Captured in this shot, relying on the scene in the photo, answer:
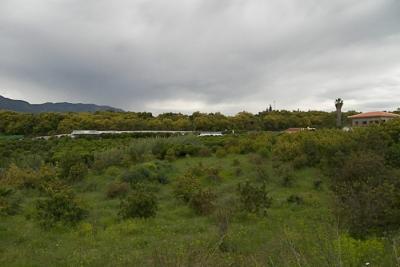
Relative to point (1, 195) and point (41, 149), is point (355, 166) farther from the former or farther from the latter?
point (41, 149)

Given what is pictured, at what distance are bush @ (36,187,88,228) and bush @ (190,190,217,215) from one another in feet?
10.5

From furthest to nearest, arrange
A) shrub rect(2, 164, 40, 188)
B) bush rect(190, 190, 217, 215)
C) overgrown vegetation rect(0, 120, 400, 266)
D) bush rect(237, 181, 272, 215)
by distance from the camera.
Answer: shrub rect(2, 164, 40, 188) → bush rect(190, 190, 217, 215) → bush rect(237, 181, 272, 215) → overgrown vegetation rect(0, 120, 400, 266)

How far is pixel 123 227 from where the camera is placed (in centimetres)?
1032

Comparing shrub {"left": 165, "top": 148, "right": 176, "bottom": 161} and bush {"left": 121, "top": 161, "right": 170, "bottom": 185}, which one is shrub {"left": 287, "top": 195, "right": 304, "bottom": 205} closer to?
bush {"left": 121, "top": 161, "right": 170, "bottom": 185}

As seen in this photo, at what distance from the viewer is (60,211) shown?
11.2 metres

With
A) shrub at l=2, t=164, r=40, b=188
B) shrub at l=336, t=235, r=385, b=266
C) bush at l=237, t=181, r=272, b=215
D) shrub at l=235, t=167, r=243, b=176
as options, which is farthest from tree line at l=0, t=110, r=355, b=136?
shrub at l=336, t=235, r=385, b=266

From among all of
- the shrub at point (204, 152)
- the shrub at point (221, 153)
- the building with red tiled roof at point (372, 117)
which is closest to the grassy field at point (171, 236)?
the shrub at point (221, 153)

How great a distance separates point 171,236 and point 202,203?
2960 mm

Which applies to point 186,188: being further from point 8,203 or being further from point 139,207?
point 8,203

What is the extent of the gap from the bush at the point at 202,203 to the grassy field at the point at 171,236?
196mm

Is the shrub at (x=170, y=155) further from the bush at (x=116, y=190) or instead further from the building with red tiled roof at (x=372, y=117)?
the building with red tiled roof at (x=372, y=117)

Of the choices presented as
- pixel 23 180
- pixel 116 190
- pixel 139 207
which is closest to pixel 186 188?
pixel 139 207

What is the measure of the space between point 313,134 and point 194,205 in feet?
44.7

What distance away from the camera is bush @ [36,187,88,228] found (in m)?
11.0
